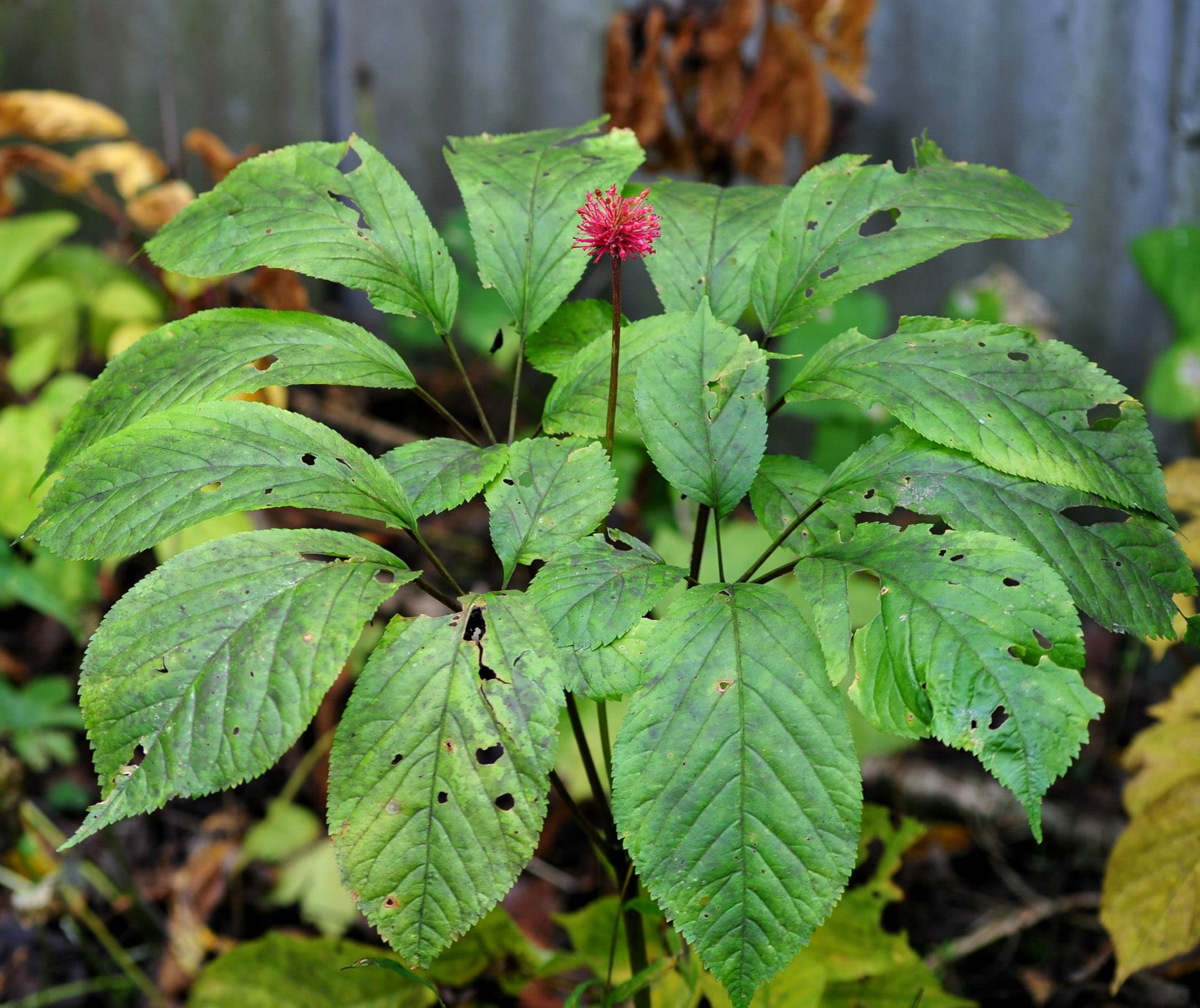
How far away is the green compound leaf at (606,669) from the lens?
0.66m

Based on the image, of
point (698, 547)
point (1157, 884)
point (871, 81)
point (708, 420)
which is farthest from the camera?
point (871, 81)

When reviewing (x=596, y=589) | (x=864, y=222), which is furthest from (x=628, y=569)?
(x=864, y=222)

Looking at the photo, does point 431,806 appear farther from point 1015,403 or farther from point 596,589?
point 1015,403

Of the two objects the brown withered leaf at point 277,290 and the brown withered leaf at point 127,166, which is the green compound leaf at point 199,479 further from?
the brown withered leaf at point 127,166

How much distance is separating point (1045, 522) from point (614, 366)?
33 centimetres

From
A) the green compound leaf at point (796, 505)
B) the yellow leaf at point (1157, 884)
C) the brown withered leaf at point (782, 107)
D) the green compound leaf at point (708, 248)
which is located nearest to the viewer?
the green compound leaf at point (796, 505)

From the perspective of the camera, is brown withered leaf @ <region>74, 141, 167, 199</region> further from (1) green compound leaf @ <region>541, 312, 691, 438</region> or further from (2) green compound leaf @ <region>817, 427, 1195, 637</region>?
(2) green compound leaf @ <region>817, 427, 1195, 637</region>

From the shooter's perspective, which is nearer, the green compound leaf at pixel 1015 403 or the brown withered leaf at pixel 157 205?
the green compound leaf at pixel 1015 403

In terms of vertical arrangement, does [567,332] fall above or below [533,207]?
below

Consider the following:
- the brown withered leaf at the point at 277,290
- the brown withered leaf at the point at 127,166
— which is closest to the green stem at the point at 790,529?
the brown withered leaf at the point at 277,290

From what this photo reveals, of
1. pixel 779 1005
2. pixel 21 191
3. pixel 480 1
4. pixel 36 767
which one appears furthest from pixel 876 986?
pixel 21 191

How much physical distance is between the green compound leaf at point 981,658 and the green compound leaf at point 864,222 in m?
0.24

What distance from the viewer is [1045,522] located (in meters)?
0.70

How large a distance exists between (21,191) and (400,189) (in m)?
2.67
